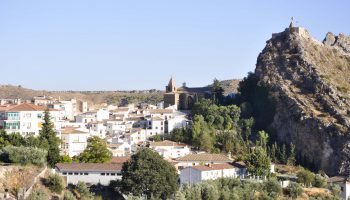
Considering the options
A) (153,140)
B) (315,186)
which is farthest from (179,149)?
(315,186)

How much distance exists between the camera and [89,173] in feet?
178

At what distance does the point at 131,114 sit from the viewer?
101 meters

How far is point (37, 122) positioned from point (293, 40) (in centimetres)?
5156

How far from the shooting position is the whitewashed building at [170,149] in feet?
240

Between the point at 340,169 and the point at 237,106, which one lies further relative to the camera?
the point at 237,106

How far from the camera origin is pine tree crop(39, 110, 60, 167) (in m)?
58.1

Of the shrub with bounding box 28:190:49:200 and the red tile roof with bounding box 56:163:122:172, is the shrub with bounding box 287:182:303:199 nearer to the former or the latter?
the red tile roof with bounding box 56:163:122:172

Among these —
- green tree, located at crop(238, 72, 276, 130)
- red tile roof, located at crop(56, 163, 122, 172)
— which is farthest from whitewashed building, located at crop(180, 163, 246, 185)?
green tree, located at crop(238, 72, 276, 130)

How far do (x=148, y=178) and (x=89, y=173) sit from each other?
22.0ft

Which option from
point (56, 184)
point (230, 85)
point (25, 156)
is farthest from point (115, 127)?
point (230, 85)

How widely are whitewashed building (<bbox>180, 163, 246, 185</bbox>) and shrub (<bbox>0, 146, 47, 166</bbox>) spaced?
47.3 ft

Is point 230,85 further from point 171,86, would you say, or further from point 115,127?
point 115,127

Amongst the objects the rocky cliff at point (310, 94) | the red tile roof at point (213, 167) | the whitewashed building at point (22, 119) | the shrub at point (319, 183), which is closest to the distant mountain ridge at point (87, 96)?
the rocky cliff at point (310, 94)

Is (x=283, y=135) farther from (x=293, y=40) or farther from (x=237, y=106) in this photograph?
→ (x=293, y=40)
